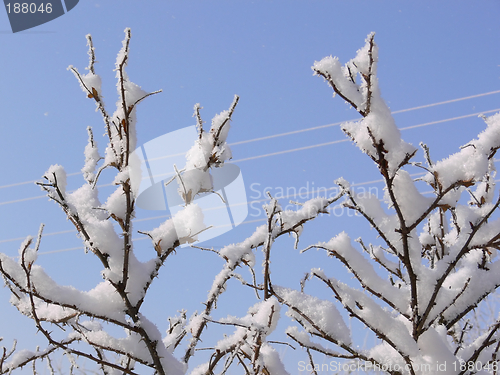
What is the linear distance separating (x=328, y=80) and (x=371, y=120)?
207mm

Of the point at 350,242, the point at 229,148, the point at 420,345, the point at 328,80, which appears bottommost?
the point at 420,345

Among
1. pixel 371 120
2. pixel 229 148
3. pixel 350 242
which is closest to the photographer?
pixel 371 120

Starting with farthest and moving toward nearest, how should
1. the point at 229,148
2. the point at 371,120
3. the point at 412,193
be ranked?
the point at 229,148 < the point at 412,193 < the point at 371,120

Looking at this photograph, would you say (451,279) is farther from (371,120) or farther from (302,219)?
(371,120)

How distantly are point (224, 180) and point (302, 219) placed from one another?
0.39 m

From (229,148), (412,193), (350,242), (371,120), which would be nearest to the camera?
(371,120)

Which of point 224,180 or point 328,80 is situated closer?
point 328,80

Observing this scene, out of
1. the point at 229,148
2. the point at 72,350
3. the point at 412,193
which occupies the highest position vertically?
the point at 229,148

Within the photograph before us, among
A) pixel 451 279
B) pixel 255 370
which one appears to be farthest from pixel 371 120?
pixel 255 370

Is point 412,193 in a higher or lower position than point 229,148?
lower

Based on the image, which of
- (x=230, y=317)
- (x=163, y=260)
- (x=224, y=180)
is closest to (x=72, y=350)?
(x=163, y=260)

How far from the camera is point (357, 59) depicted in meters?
1.22

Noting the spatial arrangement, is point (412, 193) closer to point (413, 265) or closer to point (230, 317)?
point (413, 265)

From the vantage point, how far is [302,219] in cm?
146
